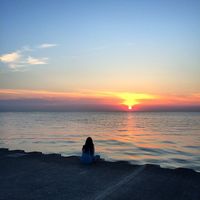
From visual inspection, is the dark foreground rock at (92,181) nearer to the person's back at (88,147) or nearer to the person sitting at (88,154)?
the person sitting at (88,154)

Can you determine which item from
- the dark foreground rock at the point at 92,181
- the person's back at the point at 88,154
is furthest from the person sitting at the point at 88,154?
the dark foreground rock at the point at 92,181

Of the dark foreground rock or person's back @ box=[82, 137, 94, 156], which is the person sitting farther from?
the dark foreground rock

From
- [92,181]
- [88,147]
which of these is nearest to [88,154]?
[88,147]

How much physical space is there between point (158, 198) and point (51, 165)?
7.57 metres

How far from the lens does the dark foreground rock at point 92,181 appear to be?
10.1m

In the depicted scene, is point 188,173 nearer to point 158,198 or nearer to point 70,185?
point 158,198

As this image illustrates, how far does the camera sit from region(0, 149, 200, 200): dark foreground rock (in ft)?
33.2

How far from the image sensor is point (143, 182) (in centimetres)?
1177

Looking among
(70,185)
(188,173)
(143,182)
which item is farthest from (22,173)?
(188,173)

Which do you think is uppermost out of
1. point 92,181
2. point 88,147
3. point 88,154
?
point 88,147

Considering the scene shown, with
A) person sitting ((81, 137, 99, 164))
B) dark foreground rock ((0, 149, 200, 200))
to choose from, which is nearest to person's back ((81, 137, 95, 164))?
person sitting ((81, 137, 99, 164))

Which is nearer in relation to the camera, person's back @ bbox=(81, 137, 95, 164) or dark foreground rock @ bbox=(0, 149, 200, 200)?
dark foreground rock @ bbox=(0, 149, 200, 200)

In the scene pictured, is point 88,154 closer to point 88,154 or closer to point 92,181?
point 88,154

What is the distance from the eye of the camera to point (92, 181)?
39.1 feet
